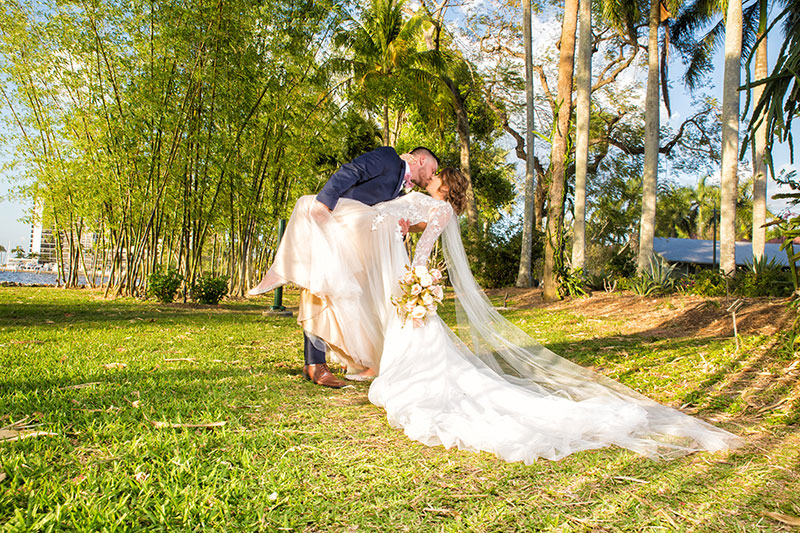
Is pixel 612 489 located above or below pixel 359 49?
below

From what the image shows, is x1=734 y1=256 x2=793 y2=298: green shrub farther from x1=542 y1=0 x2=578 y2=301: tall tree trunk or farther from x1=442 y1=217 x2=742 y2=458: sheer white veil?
x1=442 y1=217 x2=742 y2=458: sheer white veil

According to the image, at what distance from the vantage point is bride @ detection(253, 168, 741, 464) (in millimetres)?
2181

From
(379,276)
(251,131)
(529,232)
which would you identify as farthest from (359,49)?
(379,276)

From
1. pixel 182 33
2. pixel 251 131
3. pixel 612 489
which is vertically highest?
pixel 182 33

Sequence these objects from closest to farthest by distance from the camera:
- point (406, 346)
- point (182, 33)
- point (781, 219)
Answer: point (406, 346) < point (781, 219) < point (182, 33)

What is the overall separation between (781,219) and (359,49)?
49.5ft

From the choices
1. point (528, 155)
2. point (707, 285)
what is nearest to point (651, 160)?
point (528, 155)

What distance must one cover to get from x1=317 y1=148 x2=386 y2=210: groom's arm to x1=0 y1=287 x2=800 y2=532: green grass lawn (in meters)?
1.21

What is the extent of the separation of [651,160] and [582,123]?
2.83 metres

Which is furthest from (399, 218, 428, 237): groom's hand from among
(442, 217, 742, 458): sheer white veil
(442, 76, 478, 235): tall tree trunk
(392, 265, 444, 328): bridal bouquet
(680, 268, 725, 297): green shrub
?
(442, 76, 478, 235): tall tree trunk

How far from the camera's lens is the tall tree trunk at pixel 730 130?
916cm

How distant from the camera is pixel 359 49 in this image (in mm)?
15992

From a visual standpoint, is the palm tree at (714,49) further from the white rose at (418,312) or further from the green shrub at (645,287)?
the white rose at (418,312)

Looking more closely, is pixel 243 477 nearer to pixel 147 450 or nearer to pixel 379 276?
pixel 147 450
